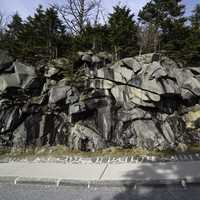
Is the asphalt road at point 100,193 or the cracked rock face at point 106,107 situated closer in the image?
the asphalt road at point 100,193

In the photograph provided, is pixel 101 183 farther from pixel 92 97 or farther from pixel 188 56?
pixel 188 56

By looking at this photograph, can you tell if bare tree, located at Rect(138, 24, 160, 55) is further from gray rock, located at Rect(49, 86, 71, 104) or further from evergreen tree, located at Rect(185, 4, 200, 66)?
gray rock, located at Rect(49, 86, 71, 104)

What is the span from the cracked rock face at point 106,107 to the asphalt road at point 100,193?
13.6 ft

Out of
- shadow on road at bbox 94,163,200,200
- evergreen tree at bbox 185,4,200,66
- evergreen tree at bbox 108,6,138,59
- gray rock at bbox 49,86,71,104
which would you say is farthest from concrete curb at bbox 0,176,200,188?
evergreen tree at bbox 185,4,200,66

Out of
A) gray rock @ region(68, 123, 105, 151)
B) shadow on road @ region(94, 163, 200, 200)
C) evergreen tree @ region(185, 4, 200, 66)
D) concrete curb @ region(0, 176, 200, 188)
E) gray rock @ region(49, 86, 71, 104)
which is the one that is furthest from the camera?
evergreen tree @ region(185, 4, 200, 66)

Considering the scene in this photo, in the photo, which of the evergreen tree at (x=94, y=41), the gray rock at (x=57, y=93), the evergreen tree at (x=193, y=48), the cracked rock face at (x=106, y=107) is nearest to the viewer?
the cracked rock face at (x=106, y=107)

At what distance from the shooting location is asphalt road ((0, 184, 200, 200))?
Answer: 14.1 feet

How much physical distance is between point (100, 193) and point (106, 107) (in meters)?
5.39

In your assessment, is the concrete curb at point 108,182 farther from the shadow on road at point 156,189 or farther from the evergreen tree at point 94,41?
the evergreen tree at point 94,41

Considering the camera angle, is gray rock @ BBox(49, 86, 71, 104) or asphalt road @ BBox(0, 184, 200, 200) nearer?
asphalt road @ BBox(0, 184, 200, 200)

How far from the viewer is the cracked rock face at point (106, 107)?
30.1 feet

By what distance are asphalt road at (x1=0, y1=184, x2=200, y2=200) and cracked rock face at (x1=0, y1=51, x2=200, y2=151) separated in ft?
13.6

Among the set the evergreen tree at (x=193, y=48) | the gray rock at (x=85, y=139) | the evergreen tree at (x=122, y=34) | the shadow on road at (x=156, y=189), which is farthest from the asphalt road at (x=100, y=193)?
the evergreen tree at (x=193, y=48)

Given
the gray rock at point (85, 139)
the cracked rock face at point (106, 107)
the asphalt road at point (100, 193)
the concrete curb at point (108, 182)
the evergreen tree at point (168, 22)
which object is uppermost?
the evergreen tree at point (168, 22)
